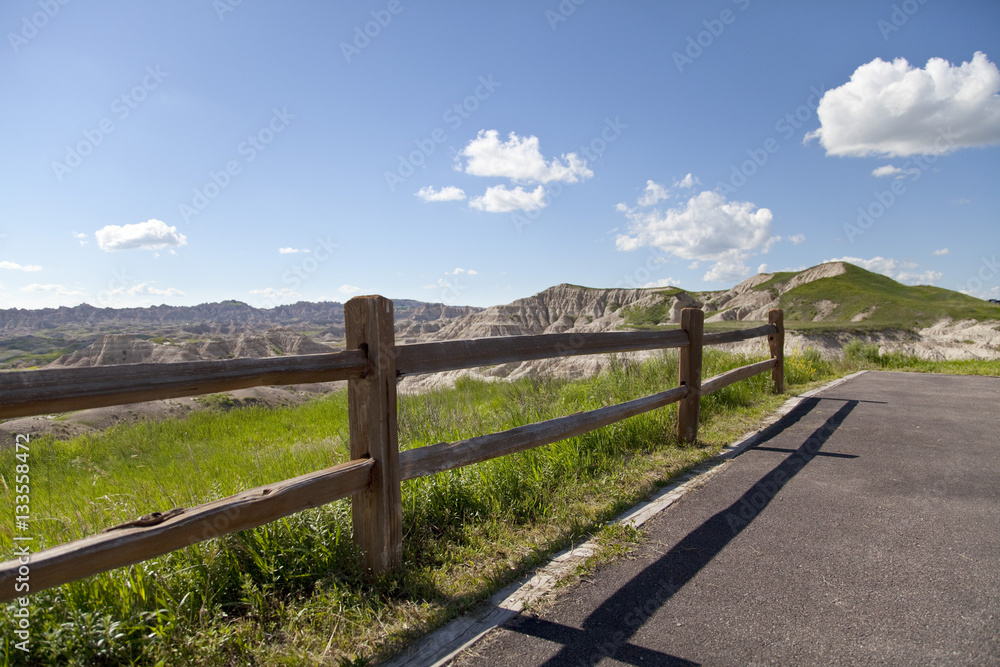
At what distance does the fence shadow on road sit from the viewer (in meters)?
2.20

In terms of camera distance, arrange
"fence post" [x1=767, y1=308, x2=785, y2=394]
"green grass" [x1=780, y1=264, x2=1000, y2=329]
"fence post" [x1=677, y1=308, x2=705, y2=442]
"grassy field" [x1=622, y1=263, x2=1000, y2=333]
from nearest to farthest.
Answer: "fence post" [x1=677, y1=308, x2=705, y2=442] → "fence post" [x1=767, y1=308, x2=785, y2=394] → "grassy field" [x1=622, y1=263, x2=1000, y2=333] → "green grass" [x1=780, y1=264, x2=1000, y2=329]

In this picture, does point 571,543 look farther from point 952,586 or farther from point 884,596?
point 952,586

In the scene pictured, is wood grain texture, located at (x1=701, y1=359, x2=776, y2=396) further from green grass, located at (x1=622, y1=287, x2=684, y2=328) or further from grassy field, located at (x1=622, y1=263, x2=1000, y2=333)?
green grass, located at (x1=622, y1=287, x2=684, y2=328)

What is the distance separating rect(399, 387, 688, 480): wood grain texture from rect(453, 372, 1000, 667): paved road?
0.84m

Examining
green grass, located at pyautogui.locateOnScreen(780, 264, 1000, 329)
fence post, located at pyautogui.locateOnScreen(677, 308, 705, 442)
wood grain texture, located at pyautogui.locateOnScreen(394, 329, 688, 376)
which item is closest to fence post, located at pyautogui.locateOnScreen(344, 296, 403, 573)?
wood grain texture, located at pyautogui.locateOnScreen(394, 329, 688, 376)

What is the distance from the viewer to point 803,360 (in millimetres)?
10727

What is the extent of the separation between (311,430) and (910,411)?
8.07 metres

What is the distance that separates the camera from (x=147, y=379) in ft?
6.72

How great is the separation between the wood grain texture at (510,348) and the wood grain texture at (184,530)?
61 centimetres

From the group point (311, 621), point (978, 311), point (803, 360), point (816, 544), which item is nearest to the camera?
point (311, 621)

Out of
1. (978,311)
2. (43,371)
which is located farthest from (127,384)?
(978,311)

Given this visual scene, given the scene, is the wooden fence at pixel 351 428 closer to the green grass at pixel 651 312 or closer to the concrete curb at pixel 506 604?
the concrete curb at pixel 506 604

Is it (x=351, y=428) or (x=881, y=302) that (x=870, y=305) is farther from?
(x=351, y=428)

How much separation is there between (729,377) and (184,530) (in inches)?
232
